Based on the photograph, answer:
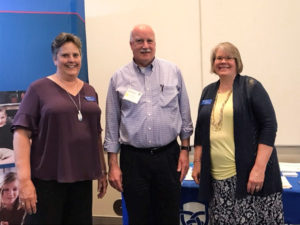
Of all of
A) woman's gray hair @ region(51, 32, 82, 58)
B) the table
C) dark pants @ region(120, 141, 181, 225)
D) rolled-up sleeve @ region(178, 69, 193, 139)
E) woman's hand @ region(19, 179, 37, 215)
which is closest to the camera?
woman's hand @ region(19, 179, 37, 215)

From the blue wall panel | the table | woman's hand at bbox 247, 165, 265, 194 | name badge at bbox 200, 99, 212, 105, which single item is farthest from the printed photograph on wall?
woman's hand at bbox 247, 165, 265, 194

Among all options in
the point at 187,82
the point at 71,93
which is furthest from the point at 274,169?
the point at 187,82

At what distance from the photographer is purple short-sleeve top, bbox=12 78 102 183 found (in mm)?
1395

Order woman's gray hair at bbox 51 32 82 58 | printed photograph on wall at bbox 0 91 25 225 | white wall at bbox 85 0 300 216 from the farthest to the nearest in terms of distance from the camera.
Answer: white wall at bbox 85 0 300 216 < printed photograph on wall at bbox 0 91 25 225 < woman's gray hair at bbox 51 32 82 58

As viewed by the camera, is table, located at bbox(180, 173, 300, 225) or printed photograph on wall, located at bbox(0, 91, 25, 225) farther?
printed photograph on wall, located at bbox(0, 91, 25, 225)

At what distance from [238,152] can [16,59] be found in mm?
1801

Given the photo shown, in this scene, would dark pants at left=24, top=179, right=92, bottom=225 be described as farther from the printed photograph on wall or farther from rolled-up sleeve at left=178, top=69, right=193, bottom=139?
the printed photograph on wall

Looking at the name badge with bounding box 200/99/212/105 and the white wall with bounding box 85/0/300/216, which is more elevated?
the white wall with bounding box 85/0/300/216

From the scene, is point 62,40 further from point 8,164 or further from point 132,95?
point 8,164

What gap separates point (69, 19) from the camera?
238 cm

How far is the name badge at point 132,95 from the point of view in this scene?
166 centimetres

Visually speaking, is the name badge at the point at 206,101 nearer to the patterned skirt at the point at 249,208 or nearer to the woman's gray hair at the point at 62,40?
the patterned skirt at the point at 249,208

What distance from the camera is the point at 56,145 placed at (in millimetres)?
1408

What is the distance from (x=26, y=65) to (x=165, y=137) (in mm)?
1332
